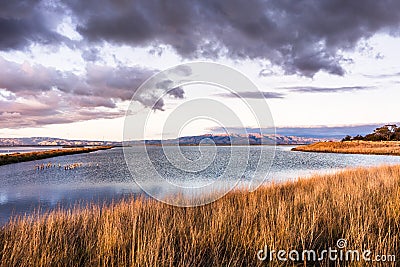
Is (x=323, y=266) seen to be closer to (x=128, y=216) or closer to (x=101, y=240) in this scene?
(x=101, y=240)

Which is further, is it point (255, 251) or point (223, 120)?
point (223, 120)

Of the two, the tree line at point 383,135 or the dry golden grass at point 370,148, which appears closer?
the dry golden grass at point 370,148

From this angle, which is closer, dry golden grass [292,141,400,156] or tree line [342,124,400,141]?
dry golden grass [292,141,400,156]

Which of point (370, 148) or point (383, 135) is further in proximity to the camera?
point (383, 135)

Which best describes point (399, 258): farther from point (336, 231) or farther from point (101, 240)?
point (101, 240)

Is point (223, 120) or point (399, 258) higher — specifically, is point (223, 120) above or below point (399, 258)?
above

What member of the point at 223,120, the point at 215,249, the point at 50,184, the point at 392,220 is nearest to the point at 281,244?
the point at 215,249

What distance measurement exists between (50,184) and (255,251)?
52.9 feet

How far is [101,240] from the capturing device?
4441 millimetres

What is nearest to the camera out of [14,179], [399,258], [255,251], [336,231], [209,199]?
[399,258]

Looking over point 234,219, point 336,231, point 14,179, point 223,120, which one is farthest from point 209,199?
point 14,179

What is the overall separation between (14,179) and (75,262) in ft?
60.0

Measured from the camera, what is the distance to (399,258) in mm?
3820

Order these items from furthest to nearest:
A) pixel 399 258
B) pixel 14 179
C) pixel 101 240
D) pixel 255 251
Result: pixel 14 179 → pixel 101 240 → pixel 255 251 → pixel 399 258
